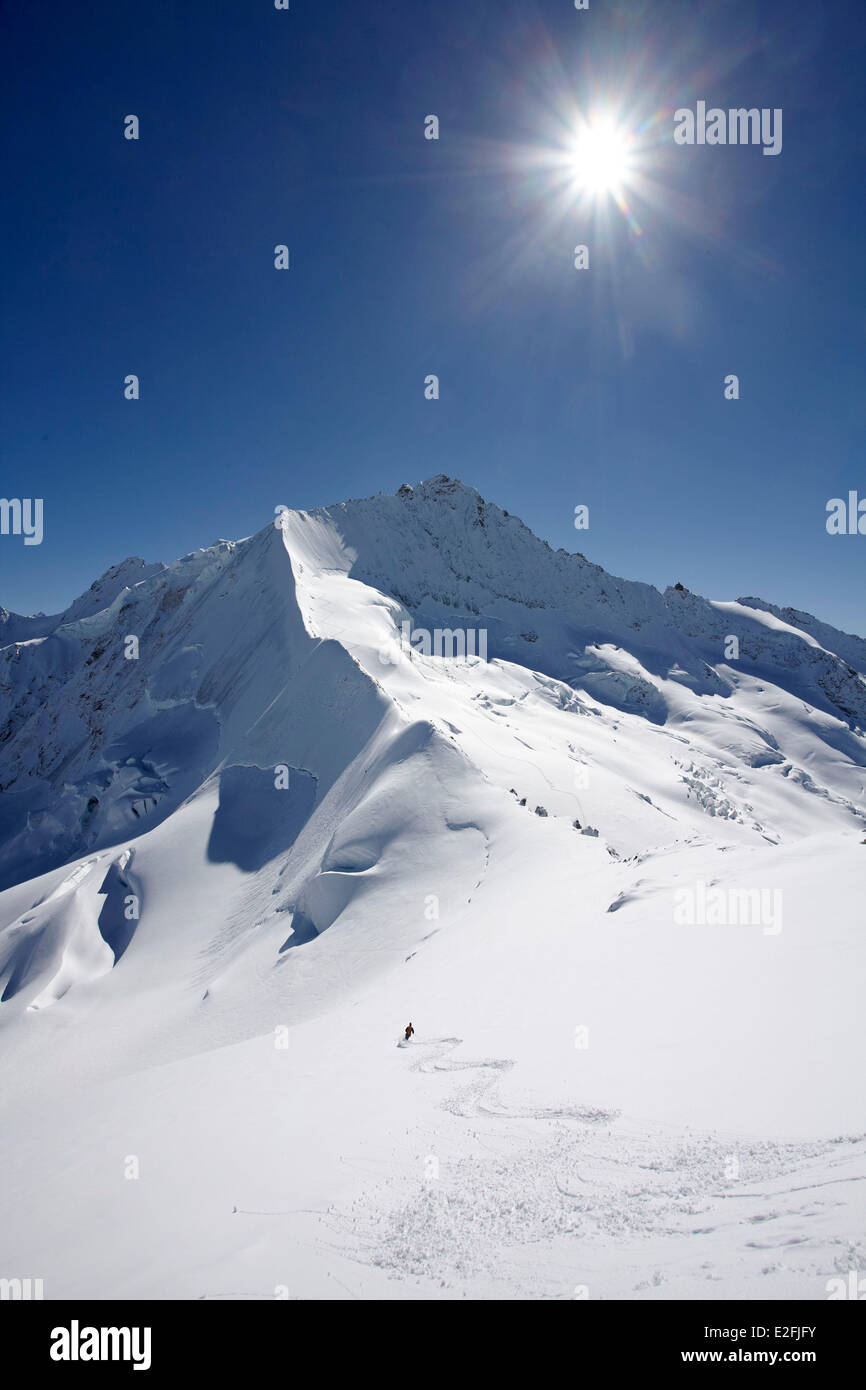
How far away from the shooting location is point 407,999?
13094 mm

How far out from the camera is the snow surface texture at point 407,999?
5172 mm

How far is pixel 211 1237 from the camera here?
18.9ft

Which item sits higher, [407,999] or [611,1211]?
[611,1211]

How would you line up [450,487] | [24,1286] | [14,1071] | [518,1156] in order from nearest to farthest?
[24,1286] → [518,1156] → [14,1071] → [450,487]

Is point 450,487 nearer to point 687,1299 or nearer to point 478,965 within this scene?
point 478,965

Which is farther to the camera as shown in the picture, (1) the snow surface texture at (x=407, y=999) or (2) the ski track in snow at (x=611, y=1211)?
(1) the snow surface texture at (x=407, y=999)

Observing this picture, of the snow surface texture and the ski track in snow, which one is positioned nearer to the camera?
the ski track in snow

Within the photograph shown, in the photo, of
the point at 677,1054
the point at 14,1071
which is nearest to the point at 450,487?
the point at 14,1071

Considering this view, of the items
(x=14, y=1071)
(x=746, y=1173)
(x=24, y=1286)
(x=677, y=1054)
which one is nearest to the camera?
(x=746, y=1173)

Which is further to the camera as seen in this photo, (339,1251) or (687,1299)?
(339,1251)

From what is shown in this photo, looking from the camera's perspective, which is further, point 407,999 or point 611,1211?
point 407,999

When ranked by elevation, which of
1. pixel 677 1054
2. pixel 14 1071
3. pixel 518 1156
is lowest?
pixel 14 1071

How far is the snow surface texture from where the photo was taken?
5.17 m

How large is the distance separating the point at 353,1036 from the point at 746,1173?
27.2ft
